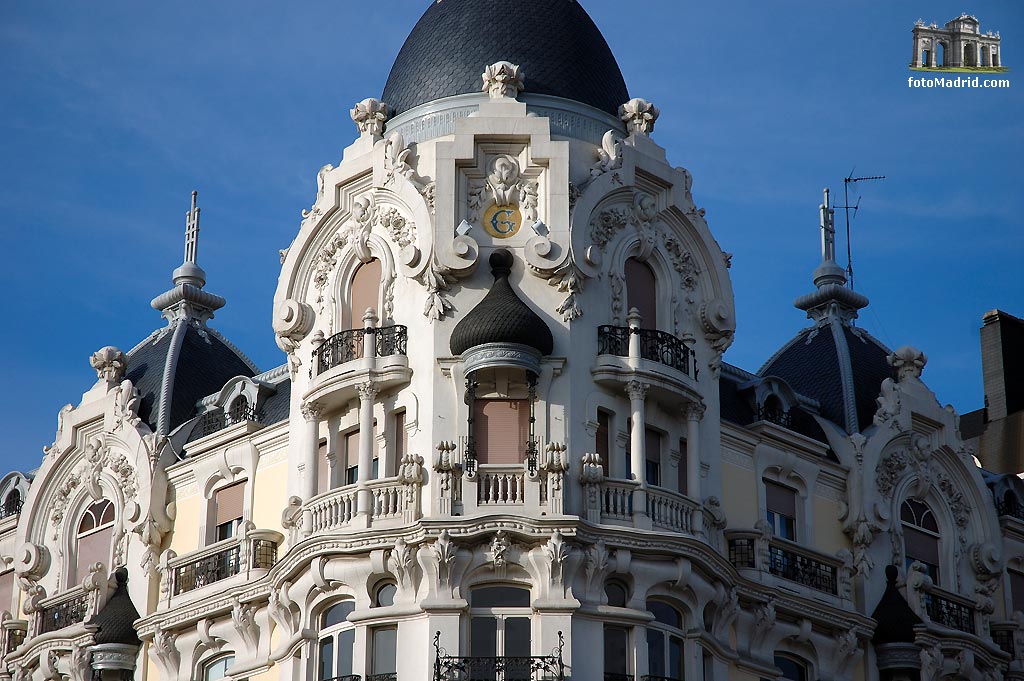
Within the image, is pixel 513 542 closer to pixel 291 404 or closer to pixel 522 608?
pixel 522 608

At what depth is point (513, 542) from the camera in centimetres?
4603

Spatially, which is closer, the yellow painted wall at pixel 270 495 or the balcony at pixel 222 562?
the balcony at pixel 222 562

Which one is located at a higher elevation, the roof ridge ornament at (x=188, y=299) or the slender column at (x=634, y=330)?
the roof ridge ornament at (x=188, y=299)

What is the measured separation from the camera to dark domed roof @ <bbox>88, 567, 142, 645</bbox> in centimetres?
5184

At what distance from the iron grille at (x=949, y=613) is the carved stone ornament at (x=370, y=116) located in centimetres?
1577

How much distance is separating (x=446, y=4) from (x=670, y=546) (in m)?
13.8

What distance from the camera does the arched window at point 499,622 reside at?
45656mm

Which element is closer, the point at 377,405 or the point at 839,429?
the point at 377,405

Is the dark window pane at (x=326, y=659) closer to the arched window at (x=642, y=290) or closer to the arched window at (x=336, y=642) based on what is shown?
the arched window at (x=336, y=642)

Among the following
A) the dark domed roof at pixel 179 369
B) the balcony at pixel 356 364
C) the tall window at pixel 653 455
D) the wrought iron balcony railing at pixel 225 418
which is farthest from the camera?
the dark domed roof at pixel 179 369

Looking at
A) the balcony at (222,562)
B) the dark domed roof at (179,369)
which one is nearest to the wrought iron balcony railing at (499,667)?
the balcony at (222,562)

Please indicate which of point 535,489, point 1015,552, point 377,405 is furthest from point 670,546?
point 1015,552

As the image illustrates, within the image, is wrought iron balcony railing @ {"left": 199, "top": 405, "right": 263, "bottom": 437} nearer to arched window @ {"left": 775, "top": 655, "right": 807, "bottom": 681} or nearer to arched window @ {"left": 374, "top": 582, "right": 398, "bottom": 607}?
arched window @ {"left": 374, "top": 582, "right": 398, "bottom": 607}

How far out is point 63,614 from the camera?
5409 cm
